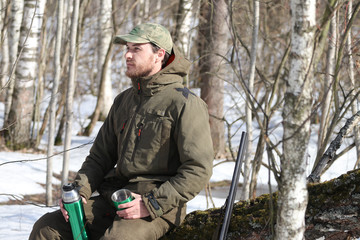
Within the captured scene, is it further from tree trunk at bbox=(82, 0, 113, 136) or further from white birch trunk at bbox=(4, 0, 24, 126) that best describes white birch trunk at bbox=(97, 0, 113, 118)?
white birch trunk at bbox=(4, 0, 24, 126)

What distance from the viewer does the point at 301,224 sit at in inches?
79.9

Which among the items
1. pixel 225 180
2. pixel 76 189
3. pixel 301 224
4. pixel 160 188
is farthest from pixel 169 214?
pixel 225 180

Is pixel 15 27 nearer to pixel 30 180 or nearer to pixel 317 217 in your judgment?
pixel 30 180

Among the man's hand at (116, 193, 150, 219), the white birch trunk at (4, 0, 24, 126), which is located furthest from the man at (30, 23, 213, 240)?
the white birch trunk at (4, 0, 24, 126)

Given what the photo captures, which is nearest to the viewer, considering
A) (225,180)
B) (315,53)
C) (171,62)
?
(315,53)

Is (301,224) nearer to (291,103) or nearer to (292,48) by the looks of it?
(291,103)

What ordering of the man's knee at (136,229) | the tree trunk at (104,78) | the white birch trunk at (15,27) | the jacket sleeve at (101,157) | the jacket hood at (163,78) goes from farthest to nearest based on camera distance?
the tree trunk at (104,78)
the white birch trunk at (15,27)
the jacket sleeve at (101,157)
the jacket hood at (163,78)
the man's knee at (136,229)

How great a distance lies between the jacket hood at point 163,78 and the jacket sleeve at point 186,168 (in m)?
0.24

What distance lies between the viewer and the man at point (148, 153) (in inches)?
98.5

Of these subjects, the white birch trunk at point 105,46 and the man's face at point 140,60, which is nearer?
the man's face at point 140,60

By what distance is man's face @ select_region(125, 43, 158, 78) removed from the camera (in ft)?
9.09

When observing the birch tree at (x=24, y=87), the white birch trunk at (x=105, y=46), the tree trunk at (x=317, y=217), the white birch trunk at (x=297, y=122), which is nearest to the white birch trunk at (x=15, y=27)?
the birch tree at (x=24, y=87)

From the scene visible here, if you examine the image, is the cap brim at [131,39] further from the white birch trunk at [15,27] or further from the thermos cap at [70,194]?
the white birch trunk at [15,27]

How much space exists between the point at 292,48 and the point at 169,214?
3.83 ft
